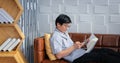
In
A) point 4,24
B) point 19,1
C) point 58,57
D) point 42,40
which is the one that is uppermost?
point 19,1

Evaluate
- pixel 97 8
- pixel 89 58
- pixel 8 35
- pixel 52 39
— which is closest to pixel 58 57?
pixel 52 39

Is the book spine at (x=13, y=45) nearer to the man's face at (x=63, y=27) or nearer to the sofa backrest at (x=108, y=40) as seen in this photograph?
the man's face at (x=63, y=27)

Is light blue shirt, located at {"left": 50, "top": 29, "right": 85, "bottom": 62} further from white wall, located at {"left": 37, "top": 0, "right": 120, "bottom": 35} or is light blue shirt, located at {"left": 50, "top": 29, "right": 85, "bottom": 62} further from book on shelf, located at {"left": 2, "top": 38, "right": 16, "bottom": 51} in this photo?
white wall, located at {"left": 37, "top": 0, "right": 120, "bottom": 35}

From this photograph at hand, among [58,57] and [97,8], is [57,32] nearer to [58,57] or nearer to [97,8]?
[58,57]

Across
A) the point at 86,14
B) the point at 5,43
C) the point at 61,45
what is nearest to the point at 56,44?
the point at 61,45

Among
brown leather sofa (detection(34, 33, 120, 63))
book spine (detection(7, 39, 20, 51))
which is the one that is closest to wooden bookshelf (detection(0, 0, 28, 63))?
book spine (detection(7, 39, 20, 51))

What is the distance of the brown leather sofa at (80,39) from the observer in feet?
9.91

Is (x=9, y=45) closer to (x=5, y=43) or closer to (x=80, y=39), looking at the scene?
(x=5, y=43)

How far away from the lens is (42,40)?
3090 mm

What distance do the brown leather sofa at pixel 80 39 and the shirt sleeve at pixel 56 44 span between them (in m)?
0.16

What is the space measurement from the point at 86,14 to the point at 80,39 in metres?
0.47

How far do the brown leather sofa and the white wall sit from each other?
26 cm

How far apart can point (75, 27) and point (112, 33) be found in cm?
60

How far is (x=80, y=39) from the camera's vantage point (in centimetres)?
341
